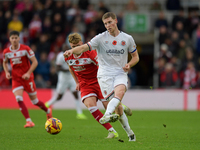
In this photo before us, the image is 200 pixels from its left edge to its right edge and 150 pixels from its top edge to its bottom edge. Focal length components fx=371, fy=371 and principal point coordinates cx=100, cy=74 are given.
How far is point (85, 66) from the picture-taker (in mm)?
7828

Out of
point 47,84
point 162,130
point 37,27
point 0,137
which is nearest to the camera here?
point 0,137

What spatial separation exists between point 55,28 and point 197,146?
537 inches

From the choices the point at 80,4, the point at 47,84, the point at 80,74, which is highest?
the point at 80,4

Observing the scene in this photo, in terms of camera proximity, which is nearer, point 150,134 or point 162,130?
point 150,134

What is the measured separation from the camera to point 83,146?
6.43 meters

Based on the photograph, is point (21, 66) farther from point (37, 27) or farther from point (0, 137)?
point (37, 27)

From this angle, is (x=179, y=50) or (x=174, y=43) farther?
(x=174, y=43)

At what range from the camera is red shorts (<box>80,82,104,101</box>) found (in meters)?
7.69

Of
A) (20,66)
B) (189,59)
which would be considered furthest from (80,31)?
(20,66)

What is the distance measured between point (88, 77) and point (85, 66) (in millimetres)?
244

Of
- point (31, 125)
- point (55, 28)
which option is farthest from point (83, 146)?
point (55, 28)

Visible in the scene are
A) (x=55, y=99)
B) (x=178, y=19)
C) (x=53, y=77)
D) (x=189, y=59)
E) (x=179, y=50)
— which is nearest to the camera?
(x=55, y=99)

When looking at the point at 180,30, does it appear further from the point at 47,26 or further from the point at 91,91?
the point at 91,91

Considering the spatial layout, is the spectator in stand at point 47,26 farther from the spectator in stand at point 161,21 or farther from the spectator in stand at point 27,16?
the spectator in stand at point 161,21
